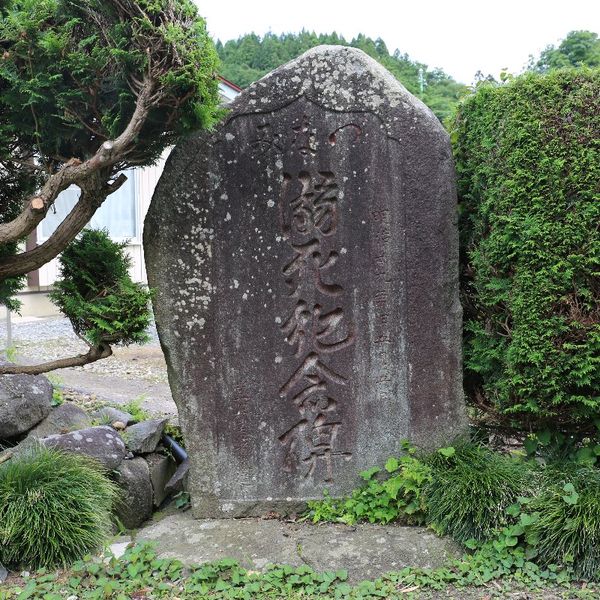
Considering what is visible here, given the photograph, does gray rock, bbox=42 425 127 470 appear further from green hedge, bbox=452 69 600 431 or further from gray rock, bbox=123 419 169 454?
green hedge, bbox=452 69 600 431

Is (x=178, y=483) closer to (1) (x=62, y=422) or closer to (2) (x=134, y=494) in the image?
(2) (x=134, y=494)

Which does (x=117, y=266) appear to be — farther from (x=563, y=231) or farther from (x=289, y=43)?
(x=289, y=43)

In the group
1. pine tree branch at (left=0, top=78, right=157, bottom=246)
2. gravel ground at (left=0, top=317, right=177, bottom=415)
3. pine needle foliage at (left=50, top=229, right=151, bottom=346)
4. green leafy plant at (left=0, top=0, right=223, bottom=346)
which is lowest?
gravel ground at (left=0, top=317, right=177, bottom=415)

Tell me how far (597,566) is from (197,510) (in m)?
2.59

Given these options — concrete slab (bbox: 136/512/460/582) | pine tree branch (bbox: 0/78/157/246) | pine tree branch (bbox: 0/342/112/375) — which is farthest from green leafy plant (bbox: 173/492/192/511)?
pine tree branch (bbox: 0/78/157/246)

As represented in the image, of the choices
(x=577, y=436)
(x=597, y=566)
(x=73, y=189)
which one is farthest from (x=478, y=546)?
(x=73, y=189)

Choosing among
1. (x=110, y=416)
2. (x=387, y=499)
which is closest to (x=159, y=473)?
(x=110, y=416)

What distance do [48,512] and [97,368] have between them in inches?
212

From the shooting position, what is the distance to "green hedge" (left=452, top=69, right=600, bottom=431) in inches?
160

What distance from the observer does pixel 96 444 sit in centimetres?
472

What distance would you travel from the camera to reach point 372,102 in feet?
14.9

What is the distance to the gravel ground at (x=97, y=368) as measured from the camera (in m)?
7.19

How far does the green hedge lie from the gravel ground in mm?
3786

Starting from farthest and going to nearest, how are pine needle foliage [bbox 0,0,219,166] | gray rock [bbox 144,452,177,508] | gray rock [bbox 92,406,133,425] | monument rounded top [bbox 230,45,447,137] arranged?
gray rock [bbox 92,406,133,425] → gray rock [bbox 144,452,177,508] → monument rounded top [bbox 230,45,447,137] → pine needle foliage [bbox 0,0,219,166]
